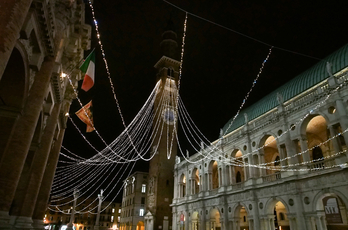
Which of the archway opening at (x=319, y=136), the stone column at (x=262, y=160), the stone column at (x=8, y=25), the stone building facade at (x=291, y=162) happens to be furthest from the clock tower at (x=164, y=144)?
the stone column at (x=8, y=25)

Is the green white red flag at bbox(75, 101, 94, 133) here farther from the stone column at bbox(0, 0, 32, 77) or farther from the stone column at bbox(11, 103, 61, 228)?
the stone column at bbox(0, 0, 32, 77)

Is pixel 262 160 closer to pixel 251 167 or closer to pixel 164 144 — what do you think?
pixel 251 167

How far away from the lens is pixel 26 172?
1559 centimetres

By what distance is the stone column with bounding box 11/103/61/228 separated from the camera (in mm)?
13008

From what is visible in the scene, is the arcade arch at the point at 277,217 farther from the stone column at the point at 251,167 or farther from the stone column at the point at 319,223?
the stone column at the point at 251,167

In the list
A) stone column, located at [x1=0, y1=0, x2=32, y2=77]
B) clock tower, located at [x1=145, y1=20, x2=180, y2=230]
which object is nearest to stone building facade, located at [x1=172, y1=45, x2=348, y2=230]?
clock tower, located at [x1=145, y1=20, x2=180, y2=230]

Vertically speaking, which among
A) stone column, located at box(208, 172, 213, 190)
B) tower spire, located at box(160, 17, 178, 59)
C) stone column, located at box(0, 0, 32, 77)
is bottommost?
stone column, located at box(0, 0, 32, 77)

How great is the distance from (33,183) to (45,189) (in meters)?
5.29

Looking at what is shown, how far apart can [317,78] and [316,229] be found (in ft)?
48.7

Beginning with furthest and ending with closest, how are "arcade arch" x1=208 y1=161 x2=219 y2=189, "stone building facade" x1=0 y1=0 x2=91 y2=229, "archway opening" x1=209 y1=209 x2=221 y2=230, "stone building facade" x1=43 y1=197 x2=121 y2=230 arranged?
"stone building facade" x1=43 y1=197 x2=121 y2=230 → "arcade arch" x1=208 y1=161 x2=219 y2=189 → "archway opening" x1=209 y1=209 x2=221 y2=230 → "stone building facade" x1=0 y1=0 x2=91 y2=229

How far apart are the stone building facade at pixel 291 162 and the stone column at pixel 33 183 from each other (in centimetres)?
1936

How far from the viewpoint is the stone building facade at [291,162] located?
63.8 feet

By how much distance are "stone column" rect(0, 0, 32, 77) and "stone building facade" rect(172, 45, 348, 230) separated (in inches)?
815

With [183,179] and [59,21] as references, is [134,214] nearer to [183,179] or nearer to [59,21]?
[183,179]
